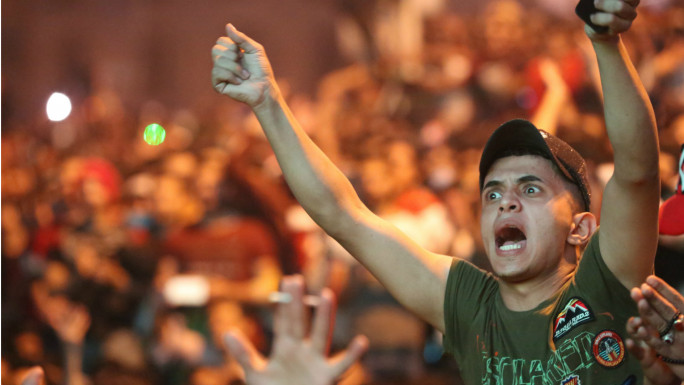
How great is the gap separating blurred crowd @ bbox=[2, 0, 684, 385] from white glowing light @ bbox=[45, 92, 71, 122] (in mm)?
196

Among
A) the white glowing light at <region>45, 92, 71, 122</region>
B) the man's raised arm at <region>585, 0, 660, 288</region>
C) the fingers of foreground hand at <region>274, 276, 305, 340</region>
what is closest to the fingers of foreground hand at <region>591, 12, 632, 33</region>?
the man's raised arm at <region>585, 0, 660, 288</region>

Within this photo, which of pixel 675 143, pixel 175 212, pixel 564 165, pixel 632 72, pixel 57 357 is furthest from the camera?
pixel 175 212

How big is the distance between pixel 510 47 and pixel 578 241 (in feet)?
16.6

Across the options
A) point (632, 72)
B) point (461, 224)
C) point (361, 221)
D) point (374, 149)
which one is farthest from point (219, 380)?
point (632, 72)

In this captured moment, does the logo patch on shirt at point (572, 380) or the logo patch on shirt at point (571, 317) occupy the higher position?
the logo patch on shirt at point (571, 317)

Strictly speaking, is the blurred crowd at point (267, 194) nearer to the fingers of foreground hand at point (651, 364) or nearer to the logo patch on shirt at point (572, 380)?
the logo patch on shirt at point (572, 380)

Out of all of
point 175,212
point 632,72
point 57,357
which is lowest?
point 57,357

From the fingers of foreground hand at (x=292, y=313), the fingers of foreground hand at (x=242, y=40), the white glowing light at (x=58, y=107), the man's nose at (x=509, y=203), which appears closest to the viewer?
the fingers of foreground hand at (x=292, y=313)

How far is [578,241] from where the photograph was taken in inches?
79.7

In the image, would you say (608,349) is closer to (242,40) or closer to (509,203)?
(509,203)

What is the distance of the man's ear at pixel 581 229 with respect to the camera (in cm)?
203

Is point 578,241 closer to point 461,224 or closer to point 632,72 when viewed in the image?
point 632,72

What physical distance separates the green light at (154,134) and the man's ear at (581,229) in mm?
5581

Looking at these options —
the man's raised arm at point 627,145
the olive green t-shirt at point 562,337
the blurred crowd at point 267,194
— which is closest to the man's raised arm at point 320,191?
the olive green t-shirt at point 562,337
